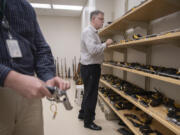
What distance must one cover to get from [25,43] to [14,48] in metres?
0.07

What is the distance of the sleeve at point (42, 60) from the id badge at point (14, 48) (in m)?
0.13

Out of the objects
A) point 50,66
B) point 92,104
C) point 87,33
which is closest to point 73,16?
point 87,33

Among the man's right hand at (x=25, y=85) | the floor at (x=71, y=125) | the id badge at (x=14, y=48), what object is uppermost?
the id badge at (x=14, y=48)

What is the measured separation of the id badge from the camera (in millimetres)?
514

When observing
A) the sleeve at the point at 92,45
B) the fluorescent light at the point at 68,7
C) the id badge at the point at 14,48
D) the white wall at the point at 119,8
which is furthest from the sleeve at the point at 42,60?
the fluorescent light at the point at 68,7

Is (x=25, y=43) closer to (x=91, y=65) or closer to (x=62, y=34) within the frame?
(x=91, y=65)

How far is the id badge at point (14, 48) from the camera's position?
51cm

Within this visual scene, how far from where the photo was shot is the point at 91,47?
6.26ft

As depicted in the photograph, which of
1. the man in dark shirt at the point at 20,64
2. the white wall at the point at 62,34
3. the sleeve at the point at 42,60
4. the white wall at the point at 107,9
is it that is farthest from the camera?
the white wall at the point at 62,34

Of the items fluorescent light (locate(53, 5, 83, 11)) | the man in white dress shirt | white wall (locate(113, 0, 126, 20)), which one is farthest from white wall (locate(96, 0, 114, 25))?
fluorescent light (locate(53, 5, 83, 11))

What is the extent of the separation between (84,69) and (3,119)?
1.56 m

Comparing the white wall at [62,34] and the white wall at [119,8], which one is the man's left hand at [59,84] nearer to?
the white wall at [119,8]

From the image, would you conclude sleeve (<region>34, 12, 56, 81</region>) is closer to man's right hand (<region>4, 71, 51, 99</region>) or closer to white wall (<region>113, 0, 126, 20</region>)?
man's right hand (<region>4, 71, 51, 99</region>)

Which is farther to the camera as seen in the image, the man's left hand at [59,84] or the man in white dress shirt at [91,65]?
the man in white dress shirt at [91,65]
